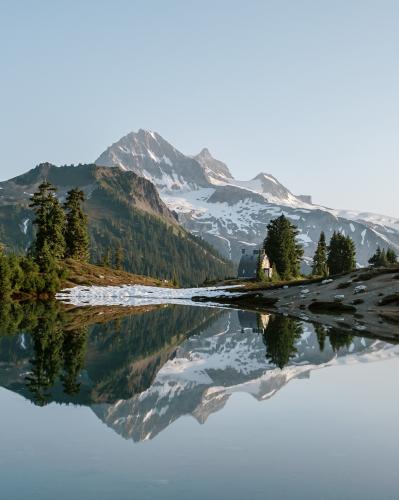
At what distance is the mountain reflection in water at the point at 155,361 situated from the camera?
71.7ft

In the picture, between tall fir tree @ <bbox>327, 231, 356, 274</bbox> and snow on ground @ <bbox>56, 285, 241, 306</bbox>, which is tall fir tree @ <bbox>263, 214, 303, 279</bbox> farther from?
snow on ground @ <bbox>56, 285, 241, 306</bbox>

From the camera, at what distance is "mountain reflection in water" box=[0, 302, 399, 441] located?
2186cm

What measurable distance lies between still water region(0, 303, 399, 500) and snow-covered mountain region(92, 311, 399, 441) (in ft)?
0.29

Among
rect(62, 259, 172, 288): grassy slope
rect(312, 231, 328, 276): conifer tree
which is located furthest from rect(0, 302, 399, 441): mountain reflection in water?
rect(312, 231, 328, 276): conifer tree

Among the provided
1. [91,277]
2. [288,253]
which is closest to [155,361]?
[91,277]

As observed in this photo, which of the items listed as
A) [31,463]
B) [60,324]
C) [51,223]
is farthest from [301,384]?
[51,223]

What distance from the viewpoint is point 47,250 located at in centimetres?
10700

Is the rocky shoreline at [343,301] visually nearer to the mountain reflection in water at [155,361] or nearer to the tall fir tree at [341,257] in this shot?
the mountain reflection in water at [155,361]

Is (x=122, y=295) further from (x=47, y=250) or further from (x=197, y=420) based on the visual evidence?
(x=197, y=420)

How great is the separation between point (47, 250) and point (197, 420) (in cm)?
9269

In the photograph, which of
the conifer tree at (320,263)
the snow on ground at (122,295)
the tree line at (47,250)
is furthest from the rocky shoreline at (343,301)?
the conifer tree at (320,263)

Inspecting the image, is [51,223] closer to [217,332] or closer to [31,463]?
[217,332]

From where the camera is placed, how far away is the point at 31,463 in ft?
46.9

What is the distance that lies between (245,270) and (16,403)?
178279 millimetres
